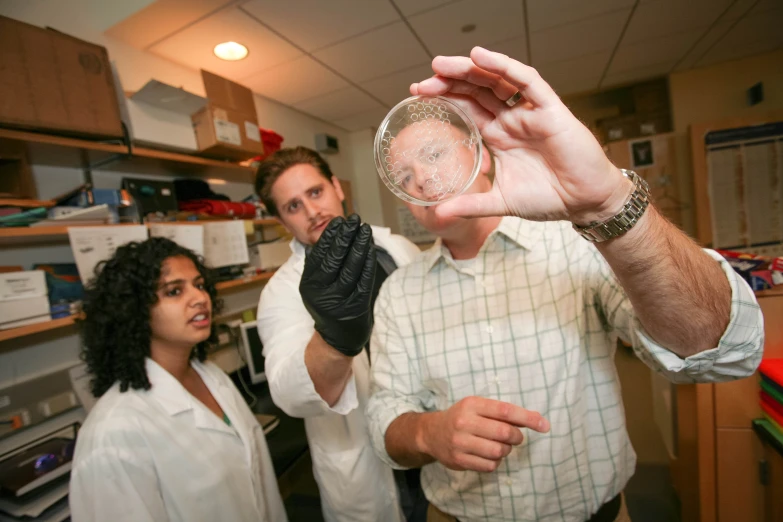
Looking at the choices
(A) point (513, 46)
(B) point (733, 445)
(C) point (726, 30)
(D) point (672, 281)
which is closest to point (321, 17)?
(A) point (513, 46)

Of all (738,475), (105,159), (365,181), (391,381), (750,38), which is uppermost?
(750,38)

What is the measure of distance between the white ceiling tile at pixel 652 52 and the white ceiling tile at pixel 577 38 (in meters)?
0.28

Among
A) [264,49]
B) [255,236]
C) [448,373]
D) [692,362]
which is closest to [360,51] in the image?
[264,49]

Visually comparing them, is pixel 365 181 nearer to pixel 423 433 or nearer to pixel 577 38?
pixel 577 38

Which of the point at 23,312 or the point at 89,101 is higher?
the point at 89,101

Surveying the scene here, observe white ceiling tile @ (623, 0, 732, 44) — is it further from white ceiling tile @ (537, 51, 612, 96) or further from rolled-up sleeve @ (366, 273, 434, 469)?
rolled-up sleeve @ (366, 273, 434, 469)

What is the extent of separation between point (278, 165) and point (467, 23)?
1754 mm

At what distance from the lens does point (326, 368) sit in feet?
2.94

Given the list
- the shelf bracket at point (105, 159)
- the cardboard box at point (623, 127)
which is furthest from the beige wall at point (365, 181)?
the shelf bracket at point (105, 159)

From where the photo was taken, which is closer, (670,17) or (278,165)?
(278,165)

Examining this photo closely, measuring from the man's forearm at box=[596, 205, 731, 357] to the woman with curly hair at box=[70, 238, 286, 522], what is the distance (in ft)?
4.59

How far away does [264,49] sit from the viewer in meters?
2.27

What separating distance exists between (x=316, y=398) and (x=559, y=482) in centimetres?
64

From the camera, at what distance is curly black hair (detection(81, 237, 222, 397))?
4.11 feet
